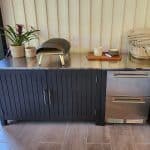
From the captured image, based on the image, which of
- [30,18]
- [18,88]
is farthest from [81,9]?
[18,88]

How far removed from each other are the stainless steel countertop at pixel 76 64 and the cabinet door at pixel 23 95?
0.07 m

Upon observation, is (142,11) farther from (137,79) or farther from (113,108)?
(113,108)

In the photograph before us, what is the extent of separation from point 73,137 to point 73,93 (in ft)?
1.59

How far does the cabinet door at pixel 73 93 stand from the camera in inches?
72.1

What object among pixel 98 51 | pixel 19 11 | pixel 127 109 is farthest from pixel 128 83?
pixel 19 11

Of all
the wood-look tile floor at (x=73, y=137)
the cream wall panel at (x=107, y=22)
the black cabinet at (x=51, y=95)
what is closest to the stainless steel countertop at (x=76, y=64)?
the black cabinet at (x=51, y=95)

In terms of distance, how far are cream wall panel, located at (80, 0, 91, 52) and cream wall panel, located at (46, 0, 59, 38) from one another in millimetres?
304

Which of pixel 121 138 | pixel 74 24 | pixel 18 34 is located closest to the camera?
pixel 121 138

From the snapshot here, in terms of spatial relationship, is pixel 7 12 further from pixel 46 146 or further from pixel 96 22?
pixel 46 146

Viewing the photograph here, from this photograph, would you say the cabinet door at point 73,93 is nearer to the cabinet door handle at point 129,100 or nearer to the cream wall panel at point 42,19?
the cabinet door handle at point 129,100

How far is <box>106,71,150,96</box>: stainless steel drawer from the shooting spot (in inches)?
70.7

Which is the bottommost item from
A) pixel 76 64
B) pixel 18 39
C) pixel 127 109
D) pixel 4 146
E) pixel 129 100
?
pixel 4 146

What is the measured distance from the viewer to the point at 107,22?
213cm

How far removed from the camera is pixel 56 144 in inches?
72.2
